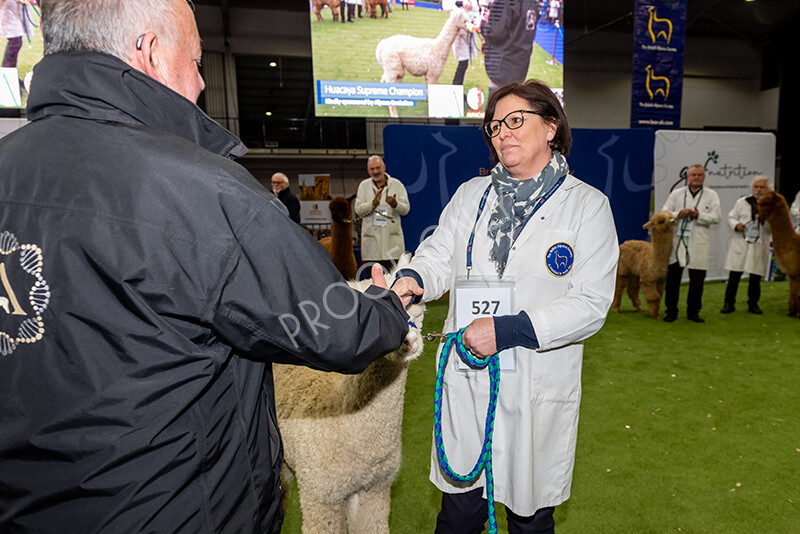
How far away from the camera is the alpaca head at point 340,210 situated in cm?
553

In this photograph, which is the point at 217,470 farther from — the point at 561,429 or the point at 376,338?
the point at 561,429

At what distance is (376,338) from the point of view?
3.02 ft

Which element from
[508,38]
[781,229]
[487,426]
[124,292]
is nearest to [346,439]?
[487,426]

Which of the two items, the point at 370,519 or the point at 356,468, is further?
the point at 370,519

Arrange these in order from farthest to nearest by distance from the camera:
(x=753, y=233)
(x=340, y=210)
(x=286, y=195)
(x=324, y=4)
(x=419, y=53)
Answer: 1. (x=419, y=53)
2. (x=324, y=4)
3. (x=286, y=195)
4. (x=753, y=233)
5. (x=340, y=210)

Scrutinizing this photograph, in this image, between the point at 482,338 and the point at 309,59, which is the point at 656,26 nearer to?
the point at 482,338

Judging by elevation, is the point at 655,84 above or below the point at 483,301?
above

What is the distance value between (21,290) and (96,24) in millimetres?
456

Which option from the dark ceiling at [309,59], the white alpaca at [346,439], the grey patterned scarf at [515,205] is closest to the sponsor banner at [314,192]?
the dark ceiling at [309,59]

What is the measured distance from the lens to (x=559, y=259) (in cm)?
147

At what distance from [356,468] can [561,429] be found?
72 centimetres

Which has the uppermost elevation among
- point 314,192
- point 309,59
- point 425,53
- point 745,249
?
point 309,59

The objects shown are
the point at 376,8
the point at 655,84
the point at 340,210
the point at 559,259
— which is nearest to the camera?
the point at 559,259

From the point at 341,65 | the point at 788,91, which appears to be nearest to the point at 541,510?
the point at 341,65
